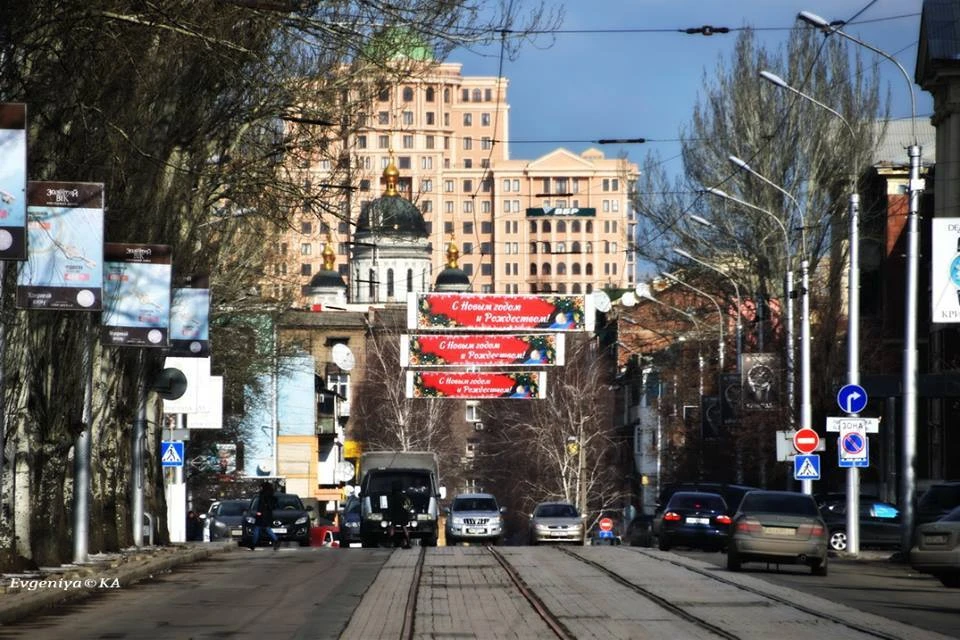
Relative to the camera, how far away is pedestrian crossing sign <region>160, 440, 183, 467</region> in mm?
39906

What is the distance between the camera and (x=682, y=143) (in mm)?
63031

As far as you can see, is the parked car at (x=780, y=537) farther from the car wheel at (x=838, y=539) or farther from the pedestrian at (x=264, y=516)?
the pedestrian at (x=264, y=516)

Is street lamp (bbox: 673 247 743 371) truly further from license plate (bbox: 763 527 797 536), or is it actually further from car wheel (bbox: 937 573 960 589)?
car wheel (bbox: 937 573 960 589)

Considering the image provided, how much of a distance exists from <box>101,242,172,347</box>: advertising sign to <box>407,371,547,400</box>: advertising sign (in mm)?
31234

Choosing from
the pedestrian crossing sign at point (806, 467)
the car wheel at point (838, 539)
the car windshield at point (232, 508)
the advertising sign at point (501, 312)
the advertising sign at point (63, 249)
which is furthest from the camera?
the advertising sign at point (501, 312)

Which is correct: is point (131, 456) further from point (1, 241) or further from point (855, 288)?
point (1, 241)

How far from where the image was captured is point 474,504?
171 feet

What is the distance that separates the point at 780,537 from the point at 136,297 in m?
10.1

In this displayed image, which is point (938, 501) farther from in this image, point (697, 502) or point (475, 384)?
point (475, 384)

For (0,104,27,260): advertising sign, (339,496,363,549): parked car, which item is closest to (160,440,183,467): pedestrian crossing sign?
(339,496,363,549): parked car

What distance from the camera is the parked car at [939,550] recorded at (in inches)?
963

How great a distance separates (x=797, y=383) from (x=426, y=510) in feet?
34.6

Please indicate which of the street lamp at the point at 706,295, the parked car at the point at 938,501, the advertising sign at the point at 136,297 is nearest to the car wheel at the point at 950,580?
the parked car at the point at 938,501

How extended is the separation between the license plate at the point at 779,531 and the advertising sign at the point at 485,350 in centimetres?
2861
